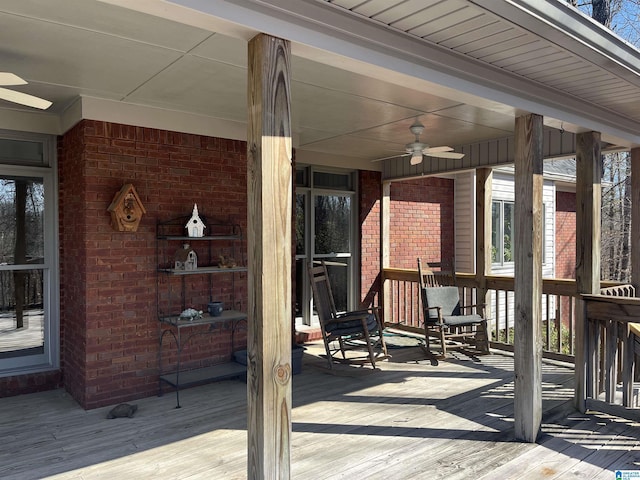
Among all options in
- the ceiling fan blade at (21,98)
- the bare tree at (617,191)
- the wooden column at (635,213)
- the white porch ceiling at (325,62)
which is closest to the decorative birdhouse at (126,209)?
the white porch ceiling at (325,62)

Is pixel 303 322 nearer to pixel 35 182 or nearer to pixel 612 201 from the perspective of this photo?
pixel 35 182

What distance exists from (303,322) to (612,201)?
9.62 metres

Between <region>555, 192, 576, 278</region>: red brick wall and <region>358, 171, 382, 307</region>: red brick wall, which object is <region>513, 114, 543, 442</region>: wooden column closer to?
<region>358, 171, 382, 307</region>: red brick wall

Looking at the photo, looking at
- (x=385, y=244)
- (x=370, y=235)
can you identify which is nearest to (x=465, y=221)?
(x=385, y=244)

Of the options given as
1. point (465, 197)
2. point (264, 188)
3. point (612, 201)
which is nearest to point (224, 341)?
point (264, 188)

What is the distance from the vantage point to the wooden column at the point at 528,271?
332cm

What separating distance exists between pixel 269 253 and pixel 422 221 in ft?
21.2

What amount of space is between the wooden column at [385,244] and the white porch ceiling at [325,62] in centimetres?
255

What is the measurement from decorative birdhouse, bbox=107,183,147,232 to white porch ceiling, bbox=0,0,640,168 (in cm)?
70

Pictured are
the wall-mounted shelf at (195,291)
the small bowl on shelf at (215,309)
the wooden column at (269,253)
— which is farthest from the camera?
the small bowl on shelf at (215,309)

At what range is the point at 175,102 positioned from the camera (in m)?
4.14

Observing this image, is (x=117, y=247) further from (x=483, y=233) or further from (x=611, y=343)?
(x=483, y=233)

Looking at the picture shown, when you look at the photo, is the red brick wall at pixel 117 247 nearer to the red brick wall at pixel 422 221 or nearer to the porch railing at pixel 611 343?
the porch railing at pixel 611 343

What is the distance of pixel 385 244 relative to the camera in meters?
7.39
